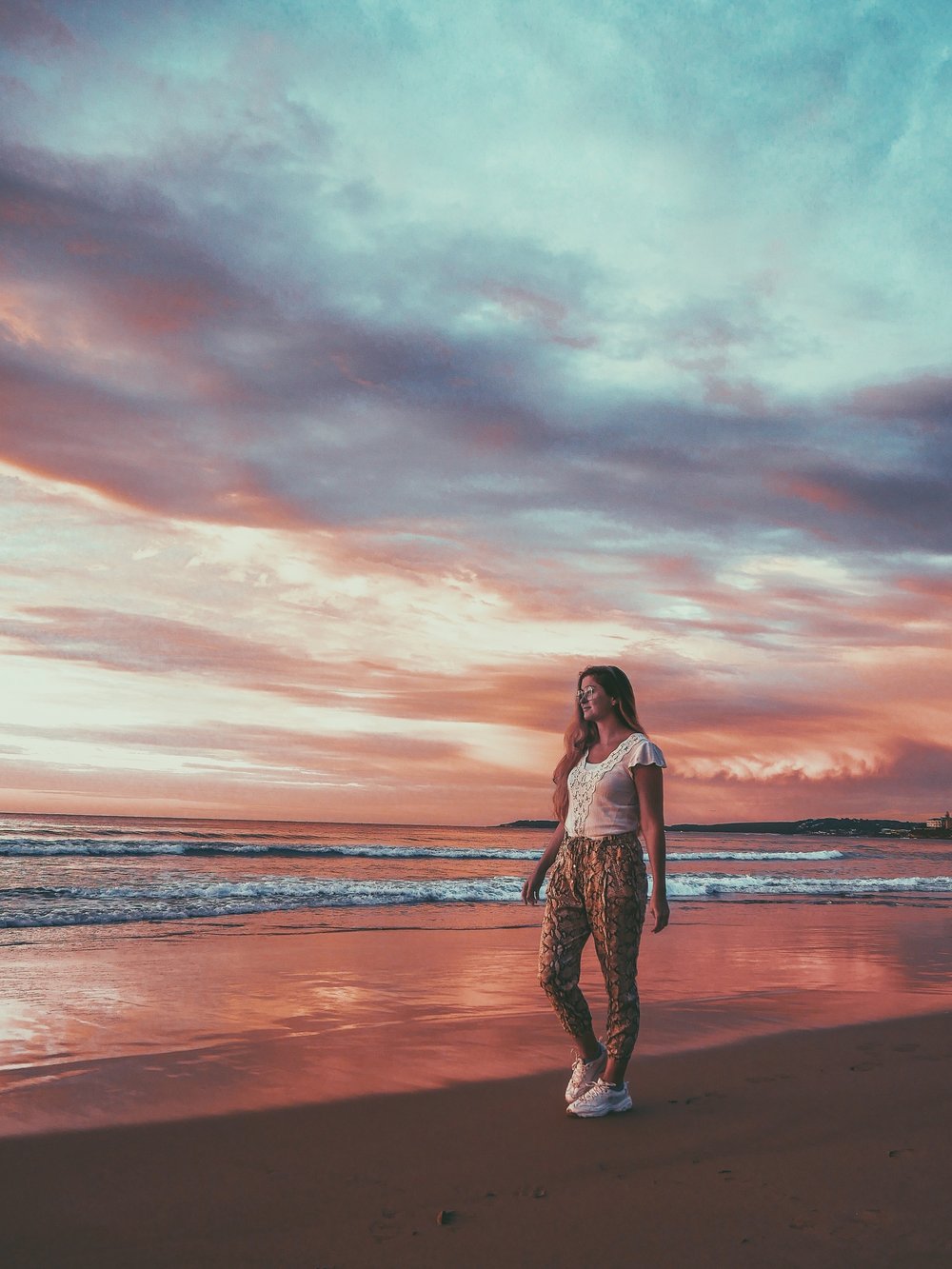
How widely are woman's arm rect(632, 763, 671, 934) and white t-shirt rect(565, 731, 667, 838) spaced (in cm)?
5

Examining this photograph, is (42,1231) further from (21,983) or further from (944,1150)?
(21,983)

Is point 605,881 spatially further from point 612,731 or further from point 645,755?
point 612,731

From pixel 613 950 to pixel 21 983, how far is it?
5.86 m

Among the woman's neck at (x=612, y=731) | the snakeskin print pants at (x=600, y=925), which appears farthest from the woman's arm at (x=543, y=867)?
the woman's neck at (x=612, y=731)

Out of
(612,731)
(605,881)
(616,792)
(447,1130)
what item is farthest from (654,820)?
(447,1130)

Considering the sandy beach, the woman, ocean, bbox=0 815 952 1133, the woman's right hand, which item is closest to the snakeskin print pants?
the woman

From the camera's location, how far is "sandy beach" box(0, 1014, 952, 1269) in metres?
3.09

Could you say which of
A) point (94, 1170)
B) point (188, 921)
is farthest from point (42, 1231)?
point (188, 921)

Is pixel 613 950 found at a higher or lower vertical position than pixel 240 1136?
higher

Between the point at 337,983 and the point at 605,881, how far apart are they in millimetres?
4791

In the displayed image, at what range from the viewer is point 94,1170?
3.80 m

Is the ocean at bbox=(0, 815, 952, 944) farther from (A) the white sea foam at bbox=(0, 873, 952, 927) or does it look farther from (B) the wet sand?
(B) the wet sand

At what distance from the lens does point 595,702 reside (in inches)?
185

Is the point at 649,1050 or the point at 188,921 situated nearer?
the point at 649,1050
